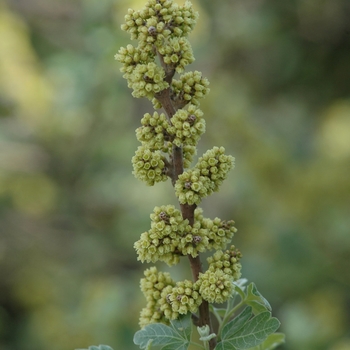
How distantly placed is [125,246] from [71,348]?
1157 mm

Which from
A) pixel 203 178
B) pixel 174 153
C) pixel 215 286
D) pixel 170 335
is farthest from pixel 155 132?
pixel 170 335

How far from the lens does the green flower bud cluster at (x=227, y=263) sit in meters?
1.44

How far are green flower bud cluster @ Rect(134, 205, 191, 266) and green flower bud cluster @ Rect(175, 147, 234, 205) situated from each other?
0.05 meters

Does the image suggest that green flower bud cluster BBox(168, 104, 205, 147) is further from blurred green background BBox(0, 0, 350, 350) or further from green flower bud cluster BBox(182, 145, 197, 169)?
blurred green background BBox(0, 0, 350, 350)

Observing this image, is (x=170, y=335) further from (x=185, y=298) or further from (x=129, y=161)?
(x=129, y=161)

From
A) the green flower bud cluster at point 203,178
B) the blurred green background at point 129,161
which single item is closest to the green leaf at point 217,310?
the green flower bud cluster at point 203,178

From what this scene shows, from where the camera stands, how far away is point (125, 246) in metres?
5.56

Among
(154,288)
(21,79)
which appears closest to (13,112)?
(21,79)

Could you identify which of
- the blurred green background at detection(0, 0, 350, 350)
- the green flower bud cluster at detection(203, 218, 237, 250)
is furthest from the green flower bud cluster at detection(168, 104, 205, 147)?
the blurred green background at detection(0, 0, 350, 350)

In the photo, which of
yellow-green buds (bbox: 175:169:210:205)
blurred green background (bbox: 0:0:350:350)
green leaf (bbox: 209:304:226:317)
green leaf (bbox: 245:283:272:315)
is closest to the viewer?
yellow-green buds (bbox: 175:169:210:205)

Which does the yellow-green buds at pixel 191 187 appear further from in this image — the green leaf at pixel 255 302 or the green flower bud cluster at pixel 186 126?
the green leaf at pixel 255 302

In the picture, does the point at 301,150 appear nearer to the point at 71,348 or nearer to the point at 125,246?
the point at 125,246

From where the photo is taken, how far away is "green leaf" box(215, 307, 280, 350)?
1.38 meters

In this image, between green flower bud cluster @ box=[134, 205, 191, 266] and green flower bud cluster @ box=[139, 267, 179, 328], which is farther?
green flower bud cluster @ box=[139, 267, 179, 328]
